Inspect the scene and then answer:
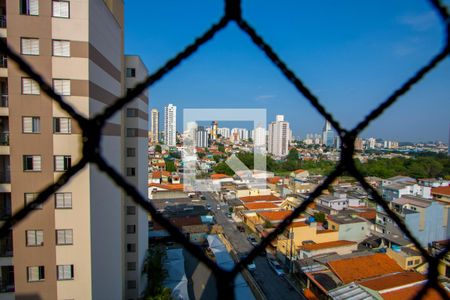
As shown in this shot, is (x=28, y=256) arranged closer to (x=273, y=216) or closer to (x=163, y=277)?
(x=163, y=277)

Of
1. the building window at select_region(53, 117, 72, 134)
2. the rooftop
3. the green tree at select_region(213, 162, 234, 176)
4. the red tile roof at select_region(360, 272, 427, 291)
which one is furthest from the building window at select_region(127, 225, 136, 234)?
the green tree at select_region(213, 162, 234, 176)

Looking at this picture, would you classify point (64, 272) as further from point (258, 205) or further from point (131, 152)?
point (258, 205)

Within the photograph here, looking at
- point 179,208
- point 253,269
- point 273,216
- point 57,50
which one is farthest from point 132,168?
point 179,208

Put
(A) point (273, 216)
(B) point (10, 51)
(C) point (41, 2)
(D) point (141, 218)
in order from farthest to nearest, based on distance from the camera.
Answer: (A) point (273, 216) → (D) point (141, 218) → (C) point (41, 2) → (B) point (10, 51)

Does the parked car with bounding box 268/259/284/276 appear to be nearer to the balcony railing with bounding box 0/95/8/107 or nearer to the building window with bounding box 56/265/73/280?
the building window with bounding box 56/265/73/280

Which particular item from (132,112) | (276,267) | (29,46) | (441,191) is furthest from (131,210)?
(441,191)

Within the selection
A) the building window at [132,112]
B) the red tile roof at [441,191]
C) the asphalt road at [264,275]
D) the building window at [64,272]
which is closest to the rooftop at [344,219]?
the asphalt road at [264,275]
